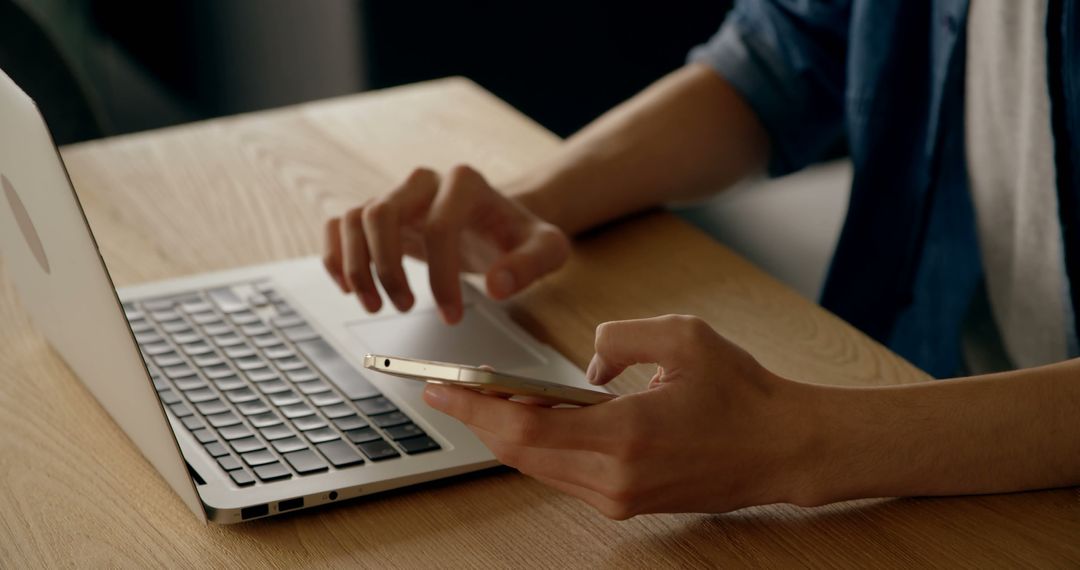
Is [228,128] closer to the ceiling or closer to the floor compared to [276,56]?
closer to the ceiling

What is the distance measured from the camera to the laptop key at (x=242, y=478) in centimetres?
65

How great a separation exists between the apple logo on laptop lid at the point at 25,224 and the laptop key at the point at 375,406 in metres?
0.20

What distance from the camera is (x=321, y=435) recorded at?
0.70 m

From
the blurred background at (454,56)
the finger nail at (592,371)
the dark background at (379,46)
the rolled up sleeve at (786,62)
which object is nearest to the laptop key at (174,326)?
the finger nail at (592,371)

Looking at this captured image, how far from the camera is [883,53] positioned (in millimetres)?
1096

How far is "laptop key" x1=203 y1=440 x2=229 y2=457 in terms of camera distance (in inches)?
26.7

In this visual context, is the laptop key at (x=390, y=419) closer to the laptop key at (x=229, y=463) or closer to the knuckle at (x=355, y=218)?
the laptop key at (x=229, y=463)

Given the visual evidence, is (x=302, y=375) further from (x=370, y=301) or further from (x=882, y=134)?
(x=882, y=134)

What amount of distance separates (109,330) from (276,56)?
7.24 ft

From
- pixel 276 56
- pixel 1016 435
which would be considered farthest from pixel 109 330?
pixel 276 56

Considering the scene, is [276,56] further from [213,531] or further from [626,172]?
[213,531]

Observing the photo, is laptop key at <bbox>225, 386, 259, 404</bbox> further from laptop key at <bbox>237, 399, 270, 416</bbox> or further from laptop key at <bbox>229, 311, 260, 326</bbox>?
laptop key at <bbox>229, 311, 260, 326</bbox>

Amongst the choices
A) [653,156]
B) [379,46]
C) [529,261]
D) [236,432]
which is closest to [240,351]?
[236,432]

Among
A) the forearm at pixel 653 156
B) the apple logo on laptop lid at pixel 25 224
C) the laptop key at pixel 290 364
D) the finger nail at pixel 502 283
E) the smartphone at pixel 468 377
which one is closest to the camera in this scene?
the smartphone at pixel 468 377
